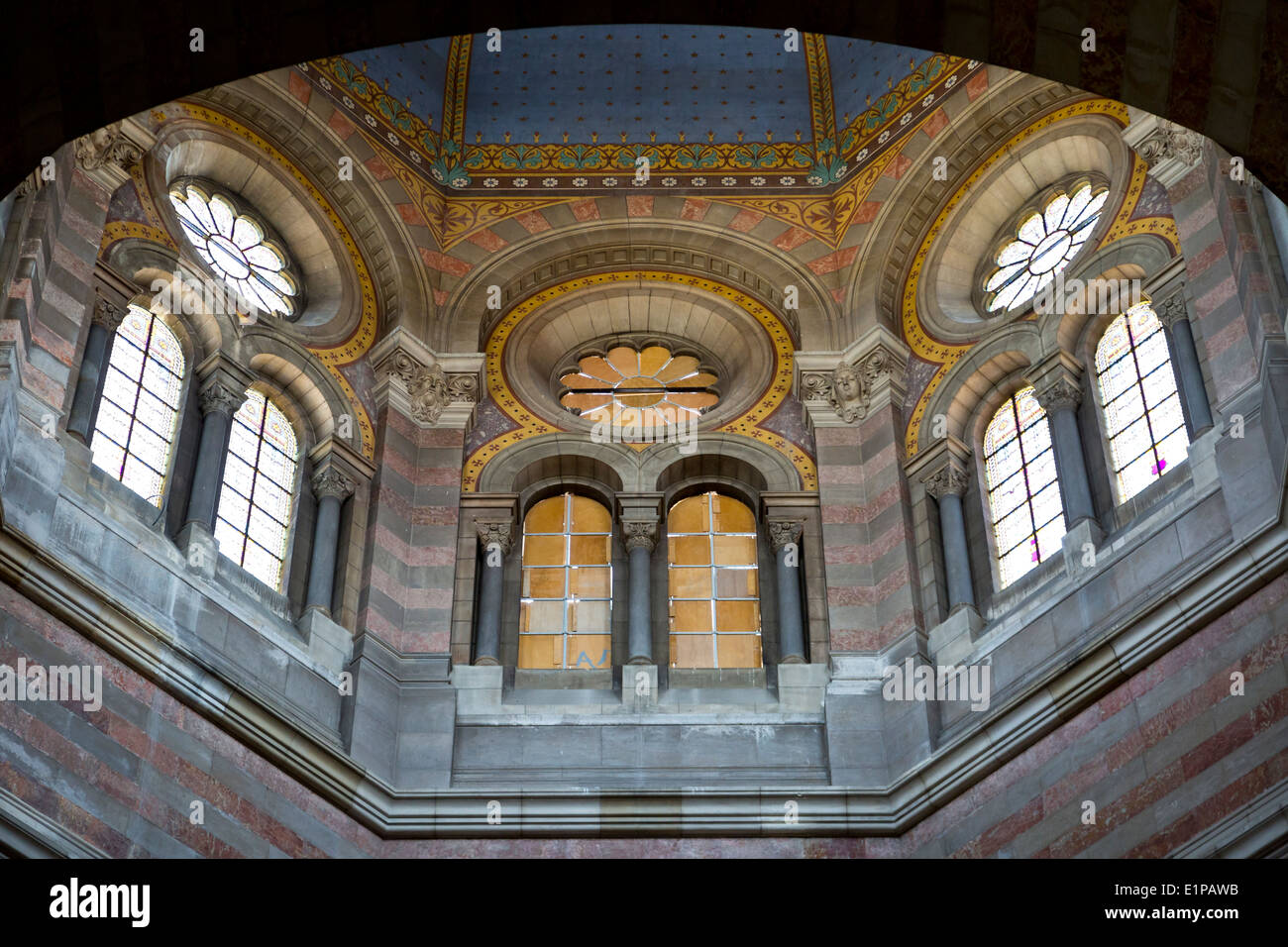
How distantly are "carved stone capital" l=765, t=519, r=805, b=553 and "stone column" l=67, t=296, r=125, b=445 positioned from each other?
6.67m

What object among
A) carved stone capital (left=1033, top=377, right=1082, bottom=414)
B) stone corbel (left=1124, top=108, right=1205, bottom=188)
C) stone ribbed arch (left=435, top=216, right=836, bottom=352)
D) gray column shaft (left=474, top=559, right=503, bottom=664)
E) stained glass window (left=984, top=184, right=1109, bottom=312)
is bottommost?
gray column shaft (left=474, top=559, right=503, bottom=664)

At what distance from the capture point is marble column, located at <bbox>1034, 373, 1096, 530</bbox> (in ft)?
59.1

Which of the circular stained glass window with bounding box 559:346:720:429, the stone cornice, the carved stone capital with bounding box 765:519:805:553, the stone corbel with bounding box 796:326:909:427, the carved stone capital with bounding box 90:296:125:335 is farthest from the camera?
the circular stained glass window with bounding box 559:346:720:429

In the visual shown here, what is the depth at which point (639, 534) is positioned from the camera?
20.1 meters

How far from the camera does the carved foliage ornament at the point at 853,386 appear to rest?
2092 centimetres

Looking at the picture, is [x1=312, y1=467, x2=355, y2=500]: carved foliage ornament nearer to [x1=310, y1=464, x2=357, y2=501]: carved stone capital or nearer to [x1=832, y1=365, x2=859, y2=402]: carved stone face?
[x1=310, y1=464, x2=357, y2=501]: carved stone capital

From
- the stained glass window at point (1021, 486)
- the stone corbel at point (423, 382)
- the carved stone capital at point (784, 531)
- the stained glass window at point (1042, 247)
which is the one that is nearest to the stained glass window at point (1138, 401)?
the stained glass window at point (1021, 486)

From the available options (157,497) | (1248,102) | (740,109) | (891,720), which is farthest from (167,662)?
(740,109)

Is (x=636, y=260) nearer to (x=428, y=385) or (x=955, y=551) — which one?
(x=428, y=385)

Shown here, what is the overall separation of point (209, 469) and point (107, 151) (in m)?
3.13

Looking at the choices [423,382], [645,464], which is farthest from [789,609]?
[423,382]

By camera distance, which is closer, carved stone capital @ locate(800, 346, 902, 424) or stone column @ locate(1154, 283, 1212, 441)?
stone column @ locate(1154, 283, 1212, 441)

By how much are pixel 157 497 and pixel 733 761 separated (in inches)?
224

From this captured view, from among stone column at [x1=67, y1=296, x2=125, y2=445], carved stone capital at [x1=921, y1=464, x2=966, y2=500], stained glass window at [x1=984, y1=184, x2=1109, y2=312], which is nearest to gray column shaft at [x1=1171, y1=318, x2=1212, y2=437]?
stained glass window at [x1=984, y1=184, x2=1109, y2=312]
